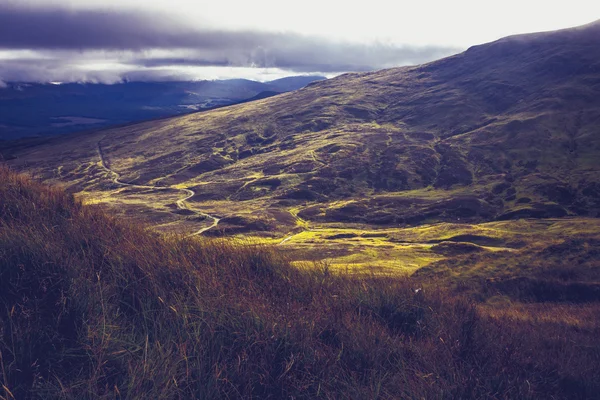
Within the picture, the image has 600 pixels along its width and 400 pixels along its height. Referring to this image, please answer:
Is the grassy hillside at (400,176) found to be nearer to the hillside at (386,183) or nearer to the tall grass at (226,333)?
the hillside at (386,183)

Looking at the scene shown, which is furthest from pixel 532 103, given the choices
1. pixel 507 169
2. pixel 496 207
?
pixel 496 207

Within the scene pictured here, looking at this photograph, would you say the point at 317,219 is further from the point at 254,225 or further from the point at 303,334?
the point at 303,334

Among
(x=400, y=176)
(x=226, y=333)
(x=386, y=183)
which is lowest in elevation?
(x=386, y=183)

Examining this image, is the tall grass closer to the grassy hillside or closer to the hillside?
the hillside

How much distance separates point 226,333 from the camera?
780cm

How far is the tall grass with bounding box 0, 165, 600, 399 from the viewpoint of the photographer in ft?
22.4

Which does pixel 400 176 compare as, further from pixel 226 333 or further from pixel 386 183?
pixel 226 333

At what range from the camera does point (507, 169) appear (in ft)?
503

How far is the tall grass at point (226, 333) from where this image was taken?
6.83 m

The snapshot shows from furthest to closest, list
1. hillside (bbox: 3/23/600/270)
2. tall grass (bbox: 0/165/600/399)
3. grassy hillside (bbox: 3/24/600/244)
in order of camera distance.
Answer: grassy hillside (bbox: 3/24/600/244) < hillside (bbox: 3/23/600/270) < tall grass (bbox: 0/165/600/399)

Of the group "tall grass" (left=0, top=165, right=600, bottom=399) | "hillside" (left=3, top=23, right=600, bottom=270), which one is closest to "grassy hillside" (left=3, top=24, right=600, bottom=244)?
"hillside" (left=3, top=23, right=600, bottom=270)

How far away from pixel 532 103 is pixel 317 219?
12989 centimetres

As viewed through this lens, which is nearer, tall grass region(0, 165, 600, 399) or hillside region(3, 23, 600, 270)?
tall grass region(0, 165, 600, 399)

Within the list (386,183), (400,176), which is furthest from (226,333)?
(400,176)
